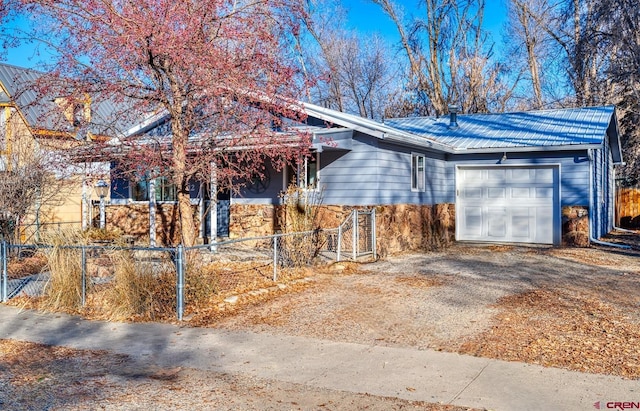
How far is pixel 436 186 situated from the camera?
16734 mm

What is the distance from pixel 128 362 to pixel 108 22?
5.10m

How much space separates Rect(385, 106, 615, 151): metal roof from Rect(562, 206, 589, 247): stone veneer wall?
1.78m

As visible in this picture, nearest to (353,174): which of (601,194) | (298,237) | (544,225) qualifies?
(298,237)

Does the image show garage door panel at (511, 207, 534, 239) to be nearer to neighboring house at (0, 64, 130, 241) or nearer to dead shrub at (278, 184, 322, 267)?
dead shrub at (278, 184, 322, 267)

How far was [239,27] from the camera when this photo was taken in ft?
31.6

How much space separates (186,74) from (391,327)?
200 inches

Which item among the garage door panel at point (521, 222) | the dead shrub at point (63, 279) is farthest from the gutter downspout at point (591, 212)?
the dead shrub at point (63, 279)

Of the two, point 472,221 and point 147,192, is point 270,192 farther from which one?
point 472,221

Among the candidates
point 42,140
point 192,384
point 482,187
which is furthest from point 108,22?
point 482,187

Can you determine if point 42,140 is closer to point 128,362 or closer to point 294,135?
point 294,135

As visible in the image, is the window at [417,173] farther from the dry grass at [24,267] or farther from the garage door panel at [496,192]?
the dry grass at [24,267]

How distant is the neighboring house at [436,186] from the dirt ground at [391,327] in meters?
2.60

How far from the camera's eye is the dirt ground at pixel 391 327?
516cm

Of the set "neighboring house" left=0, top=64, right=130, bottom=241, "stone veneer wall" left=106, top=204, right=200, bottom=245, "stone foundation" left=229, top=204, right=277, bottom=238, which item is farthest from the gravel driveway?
"stone veneer wall" left=106, top=204, right=200, bottom=245
